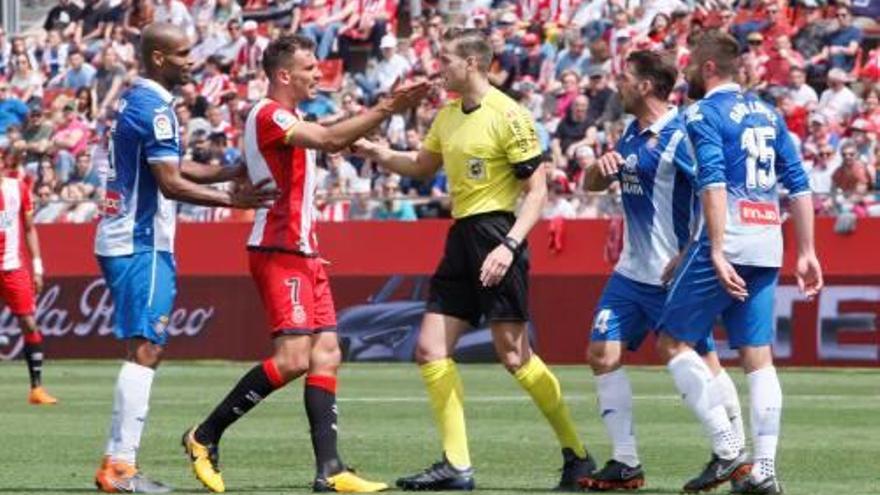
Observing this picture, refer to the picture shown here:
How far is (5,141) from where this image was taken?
3366 centimetres

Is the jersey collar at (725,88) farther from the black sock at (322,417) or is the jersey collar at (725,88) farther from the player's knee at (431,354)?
the black sock at (322,417)

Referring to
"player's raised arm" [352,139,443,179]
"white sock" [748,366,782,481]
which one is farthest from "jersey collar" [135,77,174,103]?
"white sock" [748,366,782,481]

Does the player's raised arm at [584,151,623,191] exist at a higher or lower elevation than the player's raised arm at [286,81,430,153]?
lower

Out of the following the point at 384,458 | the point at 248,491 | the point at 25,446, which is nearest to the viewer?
the point at 248,491

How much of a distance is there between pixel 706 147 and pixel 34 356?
11.4m

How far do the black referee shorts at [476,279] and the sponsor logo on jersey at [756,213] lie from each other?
4.13ft

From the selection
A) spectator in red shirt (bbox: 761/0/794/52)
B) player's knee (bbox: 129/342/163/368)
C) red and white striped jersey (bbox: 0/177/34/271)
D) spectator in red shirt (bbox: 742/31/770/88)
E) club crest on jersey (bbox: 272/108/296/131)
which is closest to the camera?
club crest on jersey (bbox: 272/108/296/131)

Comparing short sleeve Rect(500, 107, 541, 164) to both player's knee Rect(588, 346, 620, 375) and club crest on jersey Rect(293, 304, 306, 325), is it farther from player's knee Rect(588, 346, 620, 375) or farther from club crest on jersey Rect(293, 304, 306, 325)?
club crest on jersey Rect(293, 304, 306, 325)

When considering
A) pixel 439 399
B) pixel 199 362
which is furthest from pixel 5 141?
pixel 439 399

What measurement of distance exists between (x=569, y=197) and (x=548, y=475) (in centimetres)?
1469

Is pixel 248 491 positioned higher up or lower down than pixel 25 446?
higher up

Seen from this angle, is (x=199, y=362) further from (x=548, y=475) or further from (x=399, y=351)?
(x=548, y=475)

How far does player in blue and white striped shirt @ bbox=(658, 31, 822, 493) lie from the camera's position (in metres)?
11.6

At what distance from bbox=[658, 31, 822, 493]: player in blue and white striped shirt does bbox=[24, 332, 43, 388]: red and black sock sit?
10.5 metres
